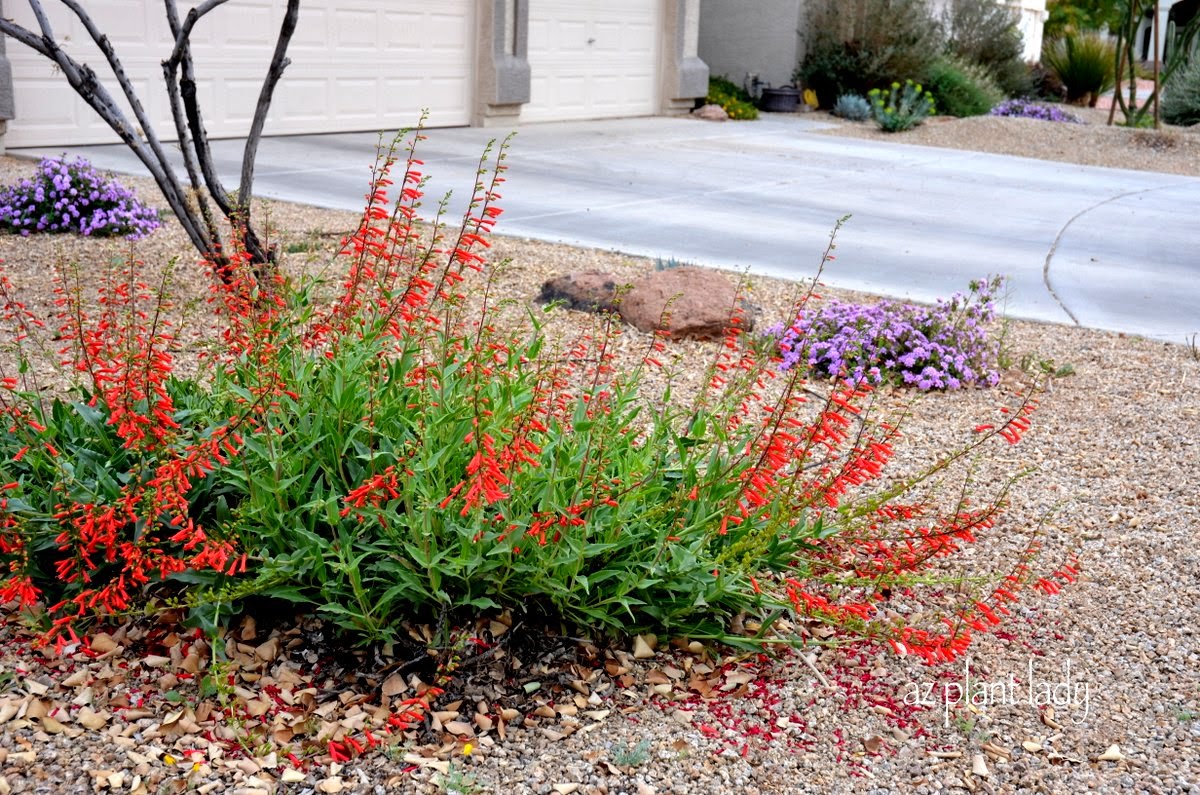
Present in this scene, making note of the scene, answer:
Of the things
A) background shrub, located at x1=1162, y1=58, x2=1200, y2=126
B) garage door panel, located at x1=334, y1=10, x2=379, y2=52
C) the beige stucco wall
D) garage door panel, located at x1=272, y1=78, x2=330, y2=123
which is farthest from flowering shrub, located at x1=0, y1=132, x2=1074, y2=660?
background shrub, located at x1=1162, y1=58, x2=1200, y2=126

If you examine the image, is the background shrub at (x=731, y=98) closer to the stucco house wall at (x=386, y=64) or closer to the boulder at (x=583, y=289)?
the stucco house wall at (x=386, y=64)

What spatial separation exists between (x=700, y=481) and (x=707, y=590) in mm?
314

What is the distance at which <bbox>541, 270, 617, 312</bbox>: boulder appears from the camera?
275 inches

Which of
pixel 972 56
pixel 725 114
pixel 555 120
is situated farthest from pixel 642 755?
pixel 972 56

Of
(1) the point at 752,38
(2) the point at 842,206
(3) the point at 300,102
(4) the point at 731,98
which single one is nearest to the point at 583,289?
(2) the point at 842,206

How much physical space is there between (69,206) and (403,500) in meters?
6.06

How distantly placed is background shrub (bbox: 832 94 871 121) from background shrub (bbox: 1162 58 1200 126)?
5.26 meters

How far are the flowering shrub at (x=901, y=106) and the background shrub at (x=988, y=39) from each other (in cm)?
322

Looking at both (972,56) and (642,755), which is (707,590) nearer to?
(642,755)

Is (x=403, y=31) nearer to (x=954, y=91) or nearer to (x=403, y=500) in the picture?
→ (x=954, y=91)

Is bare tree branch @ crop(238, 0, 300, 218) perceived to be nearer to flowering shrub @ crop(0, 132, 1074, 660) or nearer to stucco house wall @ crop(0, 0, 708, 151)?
flowering shrub @ crop(0, 132, 1074, 660)

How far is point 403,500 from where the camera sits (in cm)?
317

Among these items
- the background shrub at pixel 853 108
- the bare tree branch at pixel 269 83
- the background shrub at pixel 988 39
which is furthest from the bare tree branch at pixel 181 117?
the background shrub at pixel 988 39

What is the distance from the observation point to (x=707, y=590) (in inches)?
133
